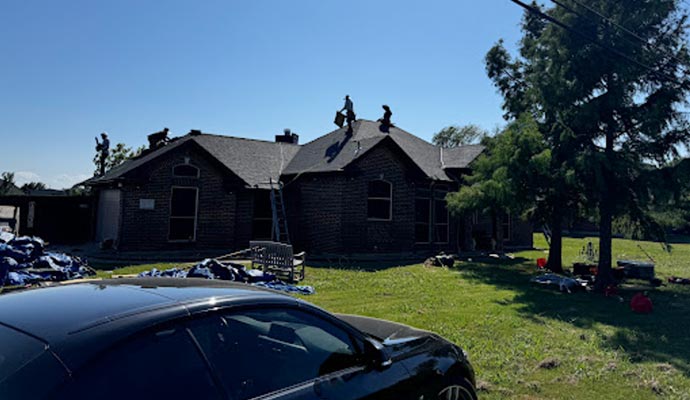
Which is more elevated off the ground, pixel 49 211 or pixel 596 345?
pixel 49 211

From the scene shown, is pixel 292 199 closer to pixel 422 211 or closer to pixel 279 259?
pixel 422 211

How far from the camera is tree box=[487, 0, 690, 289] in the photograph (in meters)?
11.2

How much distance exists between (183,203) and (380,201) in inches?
328

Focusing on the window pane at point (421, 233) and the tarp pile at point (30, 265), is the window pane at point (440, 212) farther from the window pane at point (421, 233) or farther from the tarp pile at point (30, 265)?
the tarp pile at point (30, 265)

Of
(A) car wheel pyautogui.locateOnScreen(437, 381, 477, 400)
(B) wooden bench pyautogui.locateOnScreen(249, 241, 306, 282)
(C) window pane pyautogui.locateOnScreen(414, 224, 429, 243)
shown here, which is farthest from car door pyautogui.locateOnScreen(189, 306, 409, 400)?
(C) window pane pyautogui.locateOnScreen(414, 224, 429, 243)

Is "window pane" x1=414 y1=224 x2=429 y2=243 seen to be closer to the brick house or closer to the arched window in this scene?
the brick house

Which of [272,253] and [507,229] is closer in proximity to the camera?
[272,253]

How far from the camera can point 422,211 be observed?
20.1m

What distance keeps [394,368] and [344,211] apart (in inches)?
572

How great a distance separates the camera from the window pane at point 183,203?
1698 cm

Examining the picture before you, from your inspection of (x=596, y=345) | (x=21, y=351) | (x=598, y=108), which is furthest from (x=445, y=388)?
(x=598, y=108)

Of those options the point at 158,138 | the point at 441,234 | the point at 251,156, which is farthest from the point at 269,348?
the point at 158,138

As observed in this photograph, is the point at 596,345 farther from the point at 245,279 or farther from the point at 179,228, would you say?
the point at 179,228

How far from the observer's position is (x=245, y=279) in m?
10.7
